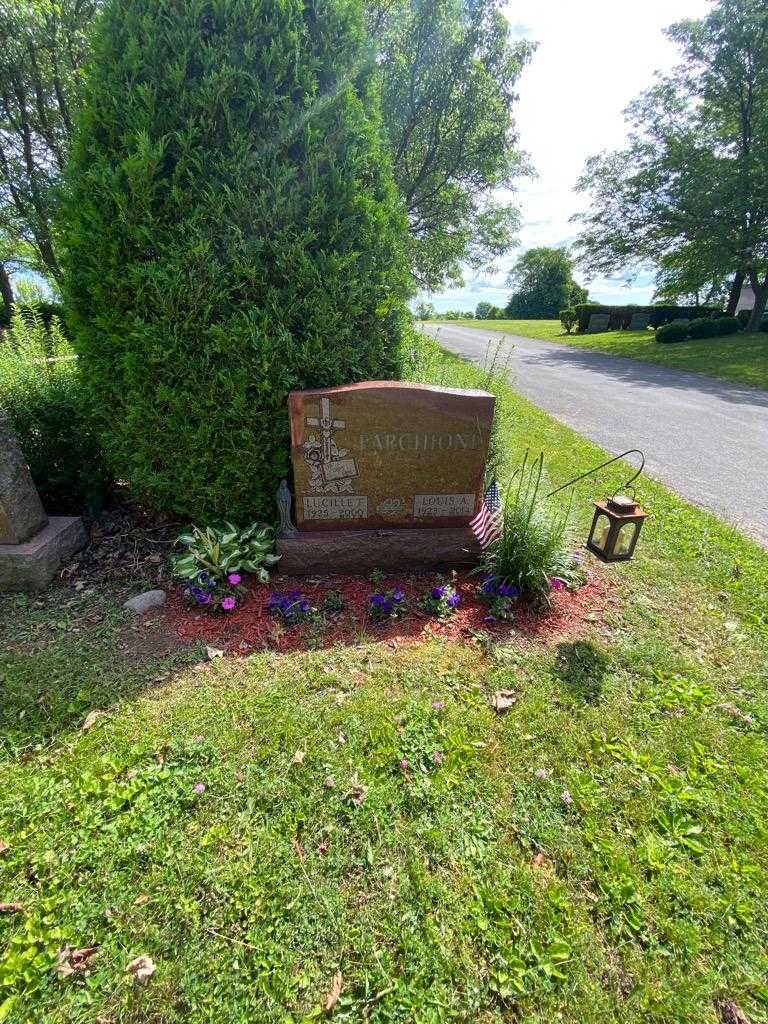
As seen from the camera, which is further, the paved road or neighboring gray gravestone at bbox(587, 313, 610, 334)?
neighboring gray gravestone at bbox(587, 313, 610, 334)

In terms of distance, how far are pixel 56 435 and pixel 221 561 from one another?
1.88m

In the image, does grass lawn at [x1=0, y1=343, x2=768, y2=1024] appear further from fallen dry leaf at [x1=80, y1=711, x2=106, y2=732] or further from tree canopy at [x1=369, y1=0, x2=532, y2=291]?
tree canopy at [x1=369, y1=0, x2=532, y2=291]

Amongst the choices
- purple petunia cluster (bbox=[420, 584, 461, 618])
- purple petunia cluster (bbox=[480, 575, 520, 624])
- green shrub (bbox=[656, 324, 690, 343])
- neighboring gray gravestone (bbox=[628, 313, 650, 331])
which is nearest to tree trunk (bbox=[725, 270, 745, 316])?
neighboring gray gravestone (bbox=[628, 313, 650, 331])

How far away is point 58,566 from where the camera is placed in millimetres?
3441

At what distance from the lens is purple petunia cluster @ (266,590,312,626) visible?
315 cm

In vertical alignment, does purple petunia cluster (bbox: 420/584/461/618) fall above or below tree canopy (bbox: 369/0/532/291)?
below

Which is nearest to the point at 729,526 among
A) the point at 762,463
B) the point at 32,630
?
the point at 762,463

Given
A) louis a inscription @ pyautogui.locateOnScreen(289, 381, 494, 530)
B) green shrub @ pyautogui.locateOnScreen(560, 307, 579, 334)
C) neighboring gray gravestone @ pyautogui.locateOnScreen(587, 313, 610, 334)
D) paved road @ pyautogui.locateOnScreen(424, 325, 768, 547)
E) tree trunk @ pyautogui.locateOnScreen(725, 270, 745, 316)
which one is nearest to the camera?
louis a inscription @ pyautogui.locateOnScreen(289, 381, 494, 530)

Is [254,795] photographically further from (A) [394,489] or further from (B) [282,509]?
(A) [394,489]

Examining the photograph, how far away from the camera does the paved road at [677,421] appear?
5797mm

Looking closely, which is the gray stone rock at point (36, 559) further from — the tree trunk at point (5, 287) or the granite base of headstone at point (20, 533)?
the tree trunk at point (5, 287)

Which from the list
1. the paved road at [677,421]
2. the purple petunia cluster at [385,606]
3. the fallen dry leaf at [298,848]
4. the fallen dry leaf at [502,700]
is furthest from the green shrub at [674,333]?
the fallen dry leaf at [298,848]

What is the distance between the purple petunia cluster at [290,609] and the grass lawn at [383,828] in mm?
315

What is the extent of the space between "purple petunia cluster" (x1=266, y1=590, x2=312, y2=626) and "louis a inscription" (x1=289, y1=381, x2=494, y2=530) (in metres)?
0.65
